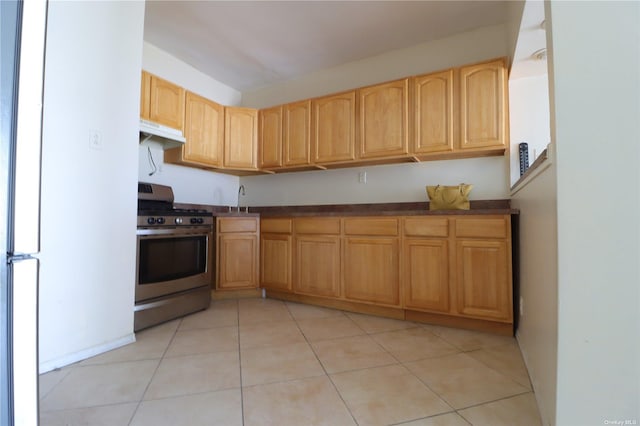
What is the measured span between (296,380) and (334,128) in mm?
2395

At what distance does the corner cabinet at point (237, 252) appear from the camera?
3.04 meters

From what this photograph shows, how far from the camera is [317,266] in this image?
9.38 ft

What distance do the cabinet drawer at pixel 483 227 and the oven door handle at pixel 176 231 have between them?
7.20 feet

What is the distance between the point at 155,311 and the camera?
2.21 metres

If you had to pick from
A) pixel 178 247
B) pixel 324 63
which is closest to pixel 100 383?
pixel 178 247

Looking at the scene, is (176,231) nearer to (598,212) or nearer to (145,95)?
(145,95)

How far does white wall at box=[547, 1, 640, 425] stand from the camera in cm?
89

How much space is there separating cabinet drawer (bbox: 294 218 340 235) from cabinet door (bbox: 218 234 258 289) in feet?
1.87

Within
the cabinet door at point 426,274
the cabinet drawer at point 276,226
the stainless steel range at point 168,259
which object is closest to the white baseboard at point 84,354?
the stainless steel range at point 168,259

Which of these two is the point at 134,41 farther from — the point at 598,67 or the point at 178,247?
the point at 598,67

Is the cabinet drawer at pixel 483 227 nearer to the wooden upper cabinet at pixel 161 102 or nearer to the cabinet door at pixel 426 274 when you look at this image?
the cabinet door at pixel 426 274

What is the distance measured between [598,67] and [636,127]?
0.72ft

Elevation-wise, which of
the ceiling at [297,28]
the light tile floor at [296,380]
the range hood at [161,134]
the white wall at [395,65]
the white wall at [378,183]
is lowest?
the light tile floor at [296,380]

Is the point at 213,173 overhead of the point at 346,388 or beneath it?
overhead
